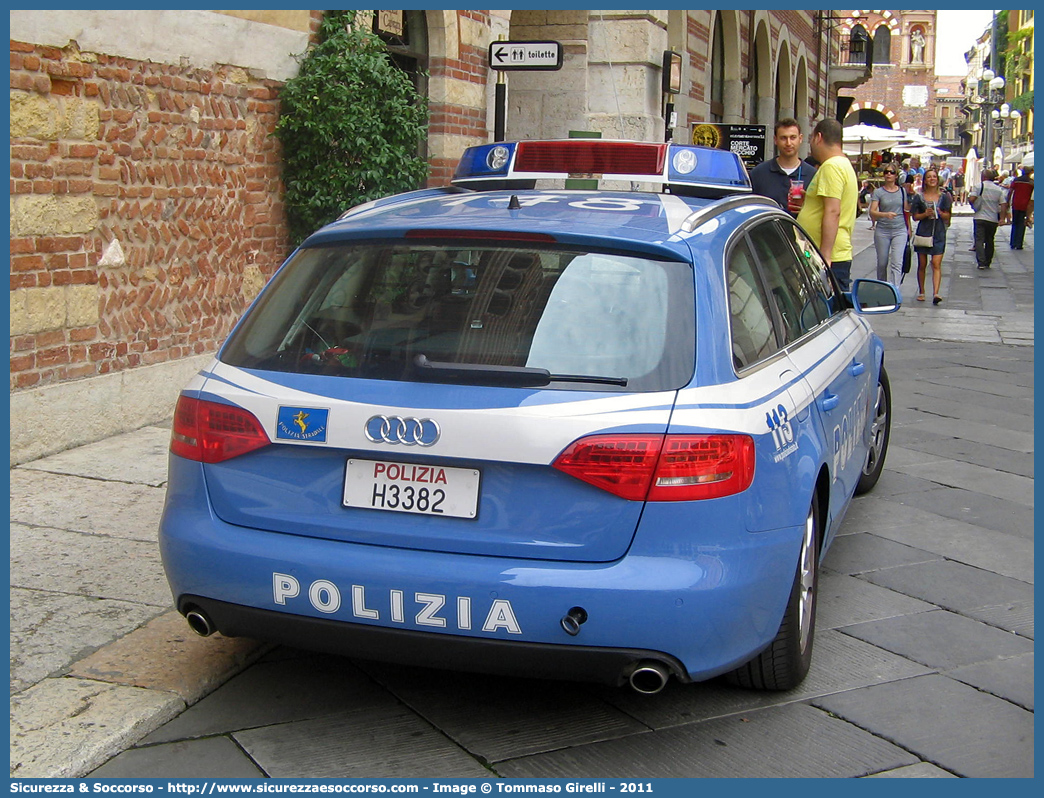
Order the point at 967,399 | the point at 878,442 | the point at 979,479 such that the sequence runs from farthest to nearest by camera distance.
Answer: the point at 967,399 < the point at 979,479 < the point at 878,442

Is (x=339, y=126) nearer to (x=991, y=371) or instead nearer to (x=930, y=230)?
(x=991, y=371)

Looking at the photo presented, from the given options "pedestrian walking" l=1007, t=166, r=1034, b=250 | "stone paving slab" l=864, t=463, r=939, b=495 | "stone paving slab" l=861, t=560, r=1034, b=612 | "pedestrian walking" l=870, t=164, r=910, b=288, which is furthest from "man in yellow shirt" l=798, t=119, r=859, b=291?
"pedestrian walking" l=1007, t=166, r=1034, b=250

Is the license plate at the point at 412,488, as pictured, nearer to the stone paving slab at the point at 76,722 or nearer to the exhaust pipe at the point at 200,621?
the exhaust pipe at the point at 200,621

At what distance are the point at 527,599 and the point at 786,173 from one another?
265 inches

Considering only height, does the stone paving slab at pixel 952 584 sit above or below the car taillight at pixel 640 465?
below

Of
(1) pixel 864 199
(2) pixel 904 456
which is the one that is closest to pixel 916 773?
(2) pixel 904 456

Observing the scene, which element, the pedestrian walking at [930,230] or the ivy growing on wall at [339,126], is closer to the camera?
the ivy growing on wall at [339,126]

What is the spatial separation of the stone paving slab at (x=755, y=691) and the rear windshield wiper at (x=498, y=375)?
1.10 meters

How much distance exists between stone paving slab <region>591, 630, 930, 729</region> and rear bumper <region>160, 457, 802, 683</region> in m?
0.42

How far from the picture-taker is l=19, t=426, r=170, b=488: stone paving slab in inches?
251

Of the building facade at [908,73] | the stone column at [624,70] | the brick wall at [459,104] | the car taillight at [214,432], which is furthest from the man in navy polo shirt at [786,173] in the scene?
the building facade at [908,73]

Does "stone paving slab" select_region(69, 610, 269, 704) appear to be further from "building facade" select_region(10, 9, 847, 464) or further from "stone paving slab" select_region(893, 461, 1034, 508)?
"stone paving slab" select_region(893, 461, 1034, 508)

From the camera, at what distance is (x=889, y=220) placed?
15.9 meters

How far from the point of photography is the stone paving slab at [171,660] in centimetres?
382
